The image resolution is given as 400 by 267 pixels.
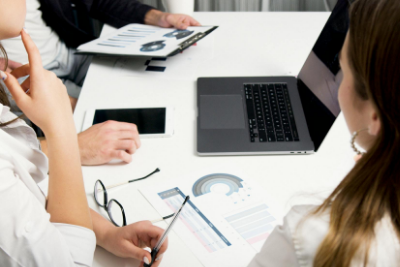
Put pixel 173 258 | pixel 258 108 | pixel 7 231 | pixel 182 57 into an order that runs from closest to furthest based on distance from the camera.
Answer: pixel 7 231, pixel 173 258, pixel 258 108, pixel 182 57

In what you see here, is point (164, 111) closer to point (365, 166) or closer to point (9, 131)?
point (9, 131)

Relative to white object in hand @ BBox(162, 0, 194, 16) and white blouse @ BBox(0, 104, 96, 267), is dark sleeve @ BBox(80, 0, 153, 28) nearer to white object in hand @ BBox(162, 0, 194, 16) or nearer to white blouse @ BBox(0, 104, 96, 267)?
white object in hand @ BBox(162, 0, 194, 16)

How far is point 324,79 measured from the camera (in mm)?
1010

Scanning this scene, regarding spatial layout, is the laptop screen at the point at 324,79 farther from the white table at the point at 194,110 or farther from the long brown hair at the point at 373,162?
the long brown hair at the point at 373,162

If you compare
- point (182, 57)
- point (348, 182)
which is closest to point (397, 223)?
point (348, 182)

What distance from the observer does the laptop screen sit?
92 cm

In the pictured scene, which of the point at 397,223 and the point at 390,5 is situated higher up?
the point at 390,5

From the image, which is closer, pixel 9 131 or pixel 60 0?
pixel 9 131

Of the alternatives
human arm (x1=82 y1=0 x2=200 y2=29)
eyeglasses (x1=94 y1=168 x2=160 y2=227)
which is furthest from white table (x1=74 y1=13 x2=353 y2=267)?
human arm (x1=82 y1=0 x2=200 y2=29)

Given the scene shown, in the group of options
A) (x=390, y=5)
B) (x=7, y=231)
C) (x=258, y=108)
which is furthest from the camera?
(x=258, y=108)

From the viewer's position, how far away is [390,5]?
1.50 feet

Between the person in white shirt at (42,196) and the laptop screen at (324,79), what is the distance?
476 millimetres

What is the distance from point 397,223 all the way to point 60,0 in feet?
4.97

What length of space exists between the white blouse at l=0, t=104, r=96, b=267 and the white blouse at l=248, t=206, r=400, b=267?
1.04ft
